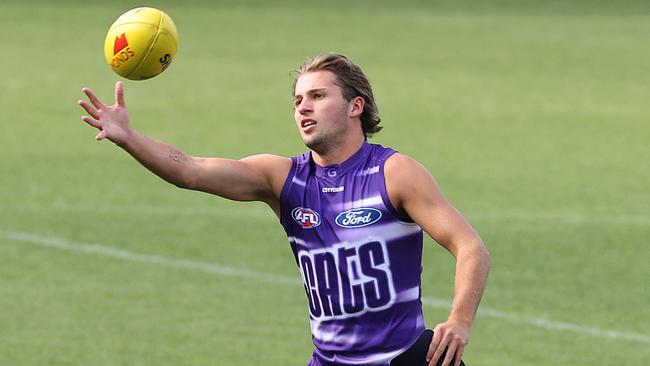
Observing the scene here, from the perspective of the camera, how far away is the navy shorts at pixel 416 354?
7922 millimetres

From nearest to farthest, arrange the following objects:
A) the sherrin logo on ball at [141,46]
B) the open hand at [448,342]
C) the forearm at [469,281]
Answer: the open hand at [448,342], the forearm at [469,281], the sherrin logo on ball at [141,46]

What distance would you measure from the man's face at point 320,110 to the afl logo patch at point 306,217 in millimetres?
313

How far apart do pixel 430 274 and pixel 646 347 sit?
2746mm

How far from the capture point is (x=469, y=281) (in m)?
7.49

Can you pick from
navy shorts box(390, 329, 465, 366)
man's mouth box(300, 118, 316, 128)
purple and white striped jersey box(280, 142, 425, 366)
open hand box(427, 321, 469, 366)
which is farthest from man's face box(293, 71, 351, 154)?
open hand box(427, 321, 469, 366)

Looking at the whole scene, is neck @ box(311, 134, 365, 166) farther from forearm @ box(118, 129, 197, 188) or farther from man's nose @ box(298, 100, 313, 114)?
forearm @ box(118, 129, 197, 188)

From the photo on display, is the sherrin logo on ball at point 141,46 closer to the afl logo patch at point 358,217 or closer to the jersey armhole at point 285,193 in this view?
the jersey armhole at point 285,193

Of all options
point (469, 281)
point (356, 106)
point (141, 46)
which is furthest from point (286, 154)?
point (469, 281)

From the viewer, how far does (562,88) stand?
28.0 m

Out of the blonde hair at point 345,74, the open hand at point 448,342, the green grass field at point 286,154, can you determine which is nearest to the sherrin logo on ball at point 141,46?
the blonde hair at point 345,74

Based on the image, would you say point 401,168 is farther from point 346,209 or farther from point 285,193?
point 285,193

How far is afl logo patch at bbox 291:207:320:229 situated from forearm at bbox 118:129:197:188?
57 centimetres

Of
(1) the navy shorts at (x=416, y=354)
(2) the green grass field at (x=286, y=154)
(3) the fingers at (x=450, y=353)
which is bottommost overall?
(2) the green grass field at (x=286, y=154)

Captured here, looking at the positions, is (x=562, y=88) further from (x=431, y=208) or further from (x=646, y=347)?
(x=431, y=208)
